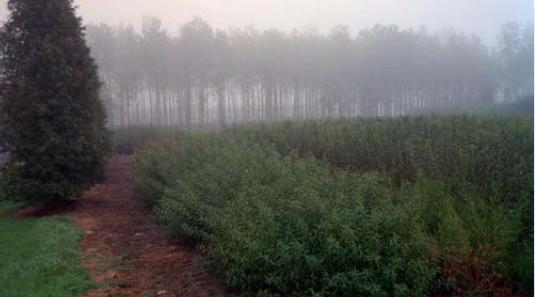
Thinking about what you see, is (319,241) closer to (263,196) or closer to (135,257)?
(263,196)

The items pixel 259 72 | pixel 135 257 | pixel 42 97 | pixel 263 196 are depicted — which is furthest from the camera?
pixel 259 72

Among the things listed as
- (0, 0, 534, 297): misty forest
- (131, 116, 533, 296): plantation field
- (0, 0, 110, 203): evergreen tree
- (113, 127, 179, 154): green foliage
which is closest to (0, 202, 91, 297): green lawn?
(0, 0, 534, 297): misty forest

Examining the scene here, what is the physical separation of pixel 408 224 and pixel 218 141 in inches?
320

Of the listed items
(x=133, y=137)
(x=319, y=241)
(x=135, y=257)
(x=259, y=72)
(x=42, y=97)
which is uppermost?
(x=259, y=72)

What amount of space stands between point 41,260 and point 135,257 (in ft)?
3.74

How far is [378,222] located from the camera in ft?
16.6

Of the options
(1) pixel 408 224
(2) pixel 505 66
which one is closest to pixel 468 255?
(1) pixel 408 224

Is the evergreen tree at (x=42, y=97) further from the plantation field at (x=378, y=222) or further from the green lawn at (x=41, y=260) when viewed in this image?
the plantation field at (x=378, y=222)

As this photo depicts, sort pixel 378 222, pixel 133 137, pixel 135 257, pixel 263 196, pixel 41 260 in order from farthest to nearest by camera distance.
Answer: pixel 133 137, pixel 135 257, pixel 41 260, pixel 263 196, pixel 378 222

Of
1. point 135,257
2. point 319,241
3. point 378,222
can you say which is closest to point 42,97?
point 135,257

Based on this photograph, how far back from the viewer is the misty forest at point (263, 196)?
5051 millimetres

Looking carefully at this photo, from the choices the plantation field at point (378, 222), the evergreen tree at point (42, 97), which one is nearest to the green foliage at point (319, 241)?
the plantation field at point (378, 222)

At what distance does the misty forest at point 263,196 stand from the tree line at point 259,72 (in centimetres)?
439

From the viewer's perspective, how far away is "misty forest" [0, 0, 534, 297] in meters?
5.05
